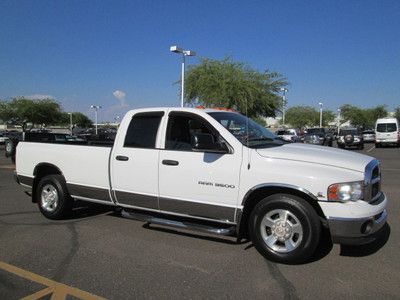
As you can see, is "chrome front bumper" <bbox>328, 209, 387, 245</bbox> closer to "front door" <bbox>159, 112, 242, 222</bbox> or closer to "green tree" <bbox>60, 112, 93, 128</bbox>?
"front door" <bbox>159, 112, 242, 222</bbox>

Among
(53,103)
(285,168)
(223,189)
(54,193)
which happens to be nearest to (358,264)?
(285,168)

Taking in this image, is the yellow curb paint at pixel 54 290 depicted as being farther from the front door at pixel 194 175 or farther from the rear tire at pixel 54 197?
the rear tire at pixel 54 197

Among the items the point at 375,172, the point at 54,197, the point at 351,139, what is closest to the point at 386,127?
the point at 351,139

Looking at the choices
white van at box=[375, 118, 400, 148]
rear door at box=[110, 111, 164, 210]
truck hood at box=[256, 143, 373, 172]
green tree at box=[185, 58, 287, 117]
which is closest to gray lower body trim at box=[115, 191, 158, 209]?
rear door at box=[110, 111, 164, 210]

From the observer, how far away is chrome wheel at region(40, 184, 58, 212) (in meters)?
7.08

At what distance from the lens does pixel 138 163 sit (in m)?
5.91

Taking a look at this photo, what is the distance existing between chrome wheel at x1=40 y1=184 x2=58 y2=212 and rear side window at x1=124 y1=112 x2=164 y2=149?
73.1 inches

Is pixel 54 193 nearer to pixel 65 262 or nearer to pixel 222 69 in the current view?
pixel 65 262

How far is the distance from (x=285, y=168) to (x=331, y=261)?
125 centimetres

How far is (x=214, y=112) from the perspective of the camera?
19.1ft

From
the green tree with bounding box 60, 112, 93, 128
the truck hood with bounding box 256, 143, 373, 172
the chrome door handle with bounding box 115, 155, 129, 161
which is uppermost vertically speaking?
the green tree with bounding box 60, 112, 93, 128

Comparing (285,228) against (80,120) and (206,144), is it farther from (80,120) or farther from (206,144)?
(80,120)

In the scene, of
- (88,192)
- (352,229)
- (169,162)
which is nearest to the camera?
(352,229)

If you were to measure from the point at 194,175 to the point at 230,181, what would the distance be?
523 mm
